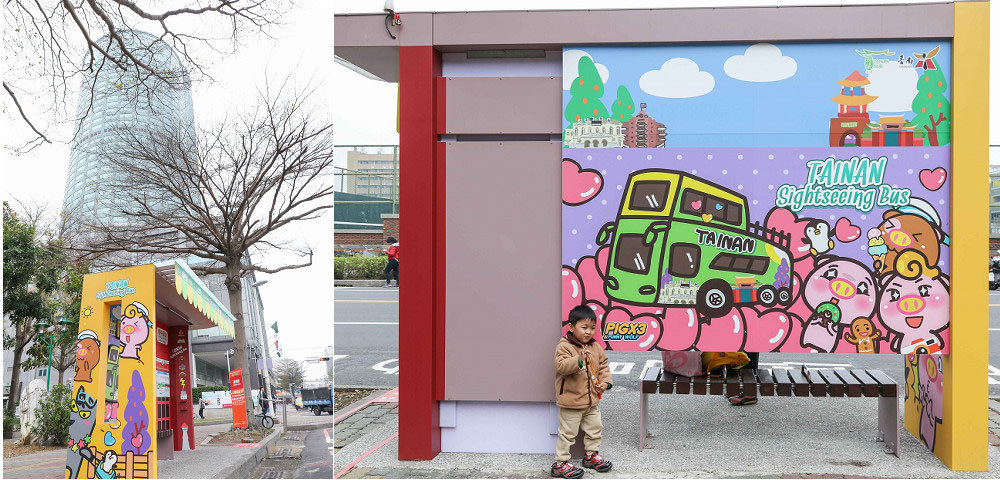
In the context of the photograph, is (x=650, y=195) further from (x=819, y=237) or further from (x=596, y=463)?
(x=596, y=463)

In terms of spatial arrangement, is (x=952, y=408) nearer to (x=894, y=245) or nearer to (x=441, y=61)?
(x=894, y=245)

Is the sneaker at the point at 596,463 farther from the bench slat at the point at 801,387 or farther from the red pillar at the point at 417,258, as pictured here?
the bench slat at the point at 801,387

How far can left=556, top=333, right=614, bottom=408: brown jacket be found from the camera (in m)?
5.30

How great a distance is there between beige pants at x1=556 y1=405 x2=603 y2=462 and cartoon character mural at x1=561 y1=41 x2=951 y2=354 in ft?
1.99

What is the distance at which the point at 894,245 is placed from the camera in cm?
543

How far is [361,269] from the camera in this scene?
85.7 ft

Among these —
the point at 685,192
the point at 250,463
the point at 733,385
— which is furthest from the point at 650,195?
the point at 250,463

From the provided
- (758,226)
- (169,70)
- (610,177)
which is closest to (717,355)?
(758,226)

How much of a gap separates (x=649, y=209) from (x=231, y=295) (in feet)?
27.0

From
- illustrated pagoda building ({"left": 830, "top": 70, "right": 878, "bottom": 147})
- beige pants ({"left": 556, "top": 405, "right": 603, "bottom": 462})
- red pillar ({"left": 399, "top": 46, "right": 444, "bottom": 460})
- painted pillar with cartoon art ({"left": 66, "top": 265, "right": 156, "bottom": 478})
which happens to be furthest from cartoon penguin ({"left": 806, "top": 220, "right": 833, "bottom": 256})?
painted pillar with cartoon art ({"left": 66, "top": 265, "right": 156, "bottom": 478})

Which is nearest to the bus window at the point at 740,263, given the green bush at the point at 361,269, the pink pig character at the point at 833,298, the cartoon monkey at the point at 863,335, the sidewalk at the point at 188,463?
the pink pig character at the point at 833,298

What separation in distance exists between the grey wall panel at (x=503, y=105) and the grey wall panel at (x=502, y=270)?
0.15 metres

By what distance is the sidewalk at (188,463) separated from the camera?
7281mm

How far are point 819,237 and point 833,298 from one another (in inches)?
19.3
